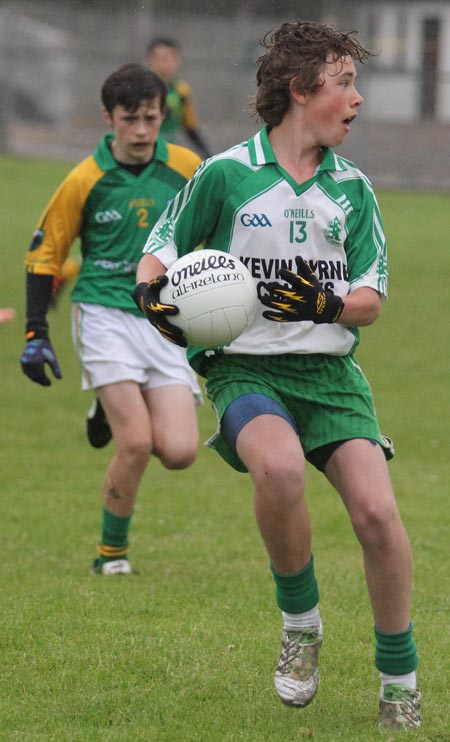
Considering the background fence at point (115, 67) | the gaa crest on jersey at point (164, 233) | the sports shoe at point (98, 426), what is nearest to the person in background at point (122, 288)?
the sports shoe at point (98, 426)

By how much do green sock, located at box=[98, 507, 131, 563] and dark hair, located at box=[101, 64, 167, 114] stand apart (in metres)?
1.99

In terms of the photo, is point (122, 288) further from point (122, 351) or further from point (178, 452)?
point (178, 452)

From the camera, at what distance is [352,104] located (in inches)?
170

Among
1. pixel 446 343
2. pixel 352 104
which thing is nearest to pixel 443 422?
pixel 446 343

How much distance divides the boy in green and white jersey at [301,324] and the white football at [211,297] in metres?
0.06

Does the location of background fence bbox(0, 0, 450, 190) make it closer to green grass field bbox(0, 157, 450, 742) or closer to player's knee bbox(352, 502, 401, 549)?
green grass field bbox(0, 157, 450, 742)

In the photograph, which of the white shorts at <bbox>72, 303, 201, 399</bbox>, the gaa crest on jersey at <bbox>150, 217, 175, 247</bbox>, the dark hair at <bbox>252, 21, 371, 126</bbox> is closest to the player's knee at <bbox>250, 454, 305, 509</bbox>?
the gaa crest on jersey at <bbox>150, 217, 175, 247</bbox>

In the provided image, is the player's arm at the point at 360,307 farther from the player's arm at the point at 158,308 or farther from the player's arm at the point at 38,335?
the player's arm at the point at 38,335

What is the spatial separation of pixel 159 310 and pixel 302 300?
18.0 inches

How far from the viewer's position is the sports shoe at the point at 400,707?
4105 millimetres

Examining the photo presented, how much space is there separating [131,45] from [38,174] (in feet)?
13.9

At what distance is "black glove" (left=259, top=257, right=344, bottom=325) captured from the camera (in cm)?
407

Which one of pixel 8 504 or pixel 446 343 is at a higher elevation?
pixel 8 504

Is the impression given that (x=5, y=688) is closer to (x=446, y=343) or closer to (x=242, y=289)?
(x=242, y=289)
